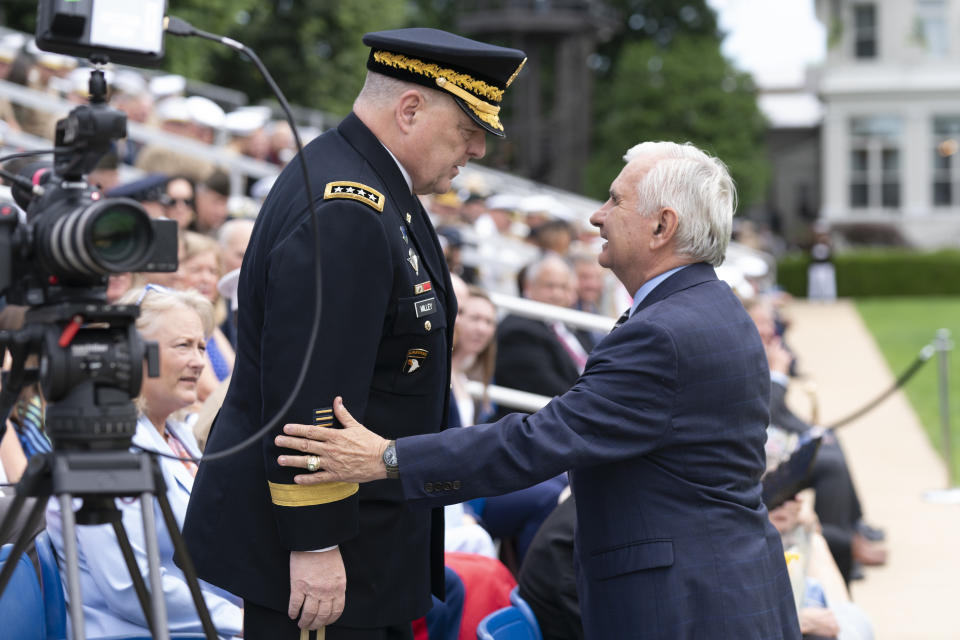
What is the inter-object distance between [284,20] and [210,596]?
1944 centimetres

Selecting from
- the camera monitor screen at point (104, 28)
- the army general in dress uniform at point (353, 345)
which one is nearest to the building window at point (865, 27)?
the army general in dress uniform at point (353, 345)

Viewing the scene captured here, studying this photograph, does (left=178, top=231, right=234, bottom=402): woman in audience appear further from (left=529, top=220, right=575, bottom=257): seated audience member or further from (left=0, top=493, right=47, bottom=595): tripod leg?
(left=529, top=220, right=575, bottom=257): seated audience member

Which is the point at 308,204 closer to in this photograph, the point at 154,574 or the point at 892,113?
the point at 154,574

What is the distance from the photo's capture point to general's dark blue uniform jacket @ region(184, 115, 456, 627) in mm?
2543

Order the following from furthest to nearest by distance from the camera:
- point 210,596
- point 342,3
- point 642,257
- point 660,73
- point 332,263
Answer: point 660,73, point 342,3, point 210,596, point 642,257, point 332,263

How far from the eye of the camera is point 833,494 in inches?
274

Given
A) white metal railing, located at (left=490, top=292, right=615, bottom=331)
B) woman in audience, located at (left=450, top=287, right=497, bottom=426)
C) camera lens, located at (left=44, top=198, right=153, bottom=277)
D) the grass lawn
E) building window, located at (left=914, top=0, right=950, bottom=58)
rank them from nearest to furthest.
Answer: camera lens, located at (left=44, top=198, right=153, bottom=277), woman in audience, located at (left=450, top=287, right=497, bottom=426), white metal railing, located at (left=490, top=292, right=615, bottom=331), the grass lawn, building window, located at (left=914, top=0, right=950, bottom=58)

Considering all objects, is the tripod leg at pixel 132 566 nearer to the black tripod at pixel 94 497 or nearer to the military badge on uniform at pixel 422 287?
the black tripod at pixel 94 497

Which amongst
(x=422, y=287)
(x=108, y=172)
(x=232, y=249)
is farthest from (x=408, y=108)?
(x=108, y=172)

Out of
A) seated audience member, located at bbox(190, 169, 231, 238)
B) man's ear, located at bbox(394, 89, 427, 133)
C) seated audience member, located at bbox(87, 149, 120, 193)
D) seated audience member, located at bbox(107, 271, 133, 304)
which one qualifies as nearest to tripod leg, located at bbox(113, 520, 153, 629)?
man's ear, located at bbox(394, 89, 427, 133)

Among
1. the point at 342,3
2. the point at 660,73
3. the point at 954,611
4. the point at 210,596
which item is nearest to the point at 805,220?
the point at 660,73

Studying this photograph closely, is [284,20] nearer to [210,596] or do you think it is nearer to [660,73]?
[660,73]

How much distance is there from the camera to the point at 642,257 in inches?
117

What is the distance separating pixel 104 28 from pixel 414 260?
33.5 inches
